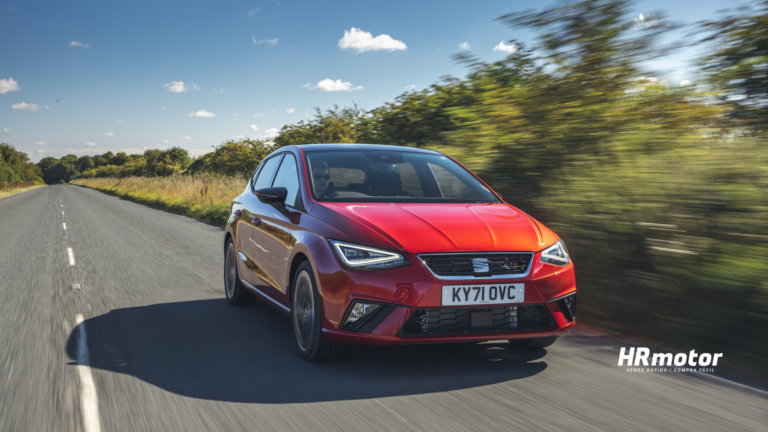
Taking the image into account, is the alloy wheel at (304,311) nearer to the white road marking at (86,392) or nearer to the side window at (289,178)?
the side window at (289,178)

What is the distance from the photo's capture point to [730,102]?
650 cm

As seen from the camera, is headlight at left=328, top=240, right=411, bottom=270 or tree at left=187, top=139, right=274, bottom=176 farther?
tree at left=187, top=139, right=274, bottom=176

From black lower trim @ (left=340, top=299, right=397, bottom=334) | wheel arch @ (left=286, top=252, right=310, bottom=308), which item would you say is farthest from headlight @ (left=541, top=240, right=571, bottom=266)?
wheel arch @ (left=286, top=252, right=310, bottom=308)

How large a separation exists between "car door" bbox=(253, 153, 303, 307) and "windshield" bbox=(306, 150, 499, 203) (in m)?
0.22

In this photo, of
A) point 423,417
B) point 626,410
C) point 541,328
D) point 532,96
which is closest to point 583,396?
point 626,410

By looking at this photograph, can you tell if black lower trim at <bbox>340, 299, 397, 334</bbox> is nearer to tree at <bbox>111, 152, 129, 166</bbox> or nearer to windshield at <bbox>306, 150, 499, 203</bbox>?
windshield at <bbox>306, 150, 499, 203</bbox>

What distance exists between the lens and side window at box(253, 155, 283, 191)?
6.16m

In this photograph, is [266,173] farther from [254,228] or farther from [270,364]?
[270,364]

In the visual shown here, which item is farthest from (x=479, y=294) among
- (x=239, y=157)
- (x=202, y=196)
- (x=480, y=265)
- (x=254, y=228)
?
→ (x=239, y=157)

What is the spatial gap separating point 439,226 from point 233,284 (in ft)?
10.9

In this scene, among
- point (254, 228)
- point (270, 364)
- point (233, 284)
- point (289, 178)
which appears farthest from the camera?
point (233, 284)

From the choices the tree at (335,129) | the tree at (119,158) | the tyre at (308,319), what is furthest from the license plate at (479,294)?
the tree at (119,158)

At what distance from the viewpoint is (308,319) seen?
4.37m

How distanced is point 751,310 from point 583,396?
164cm
